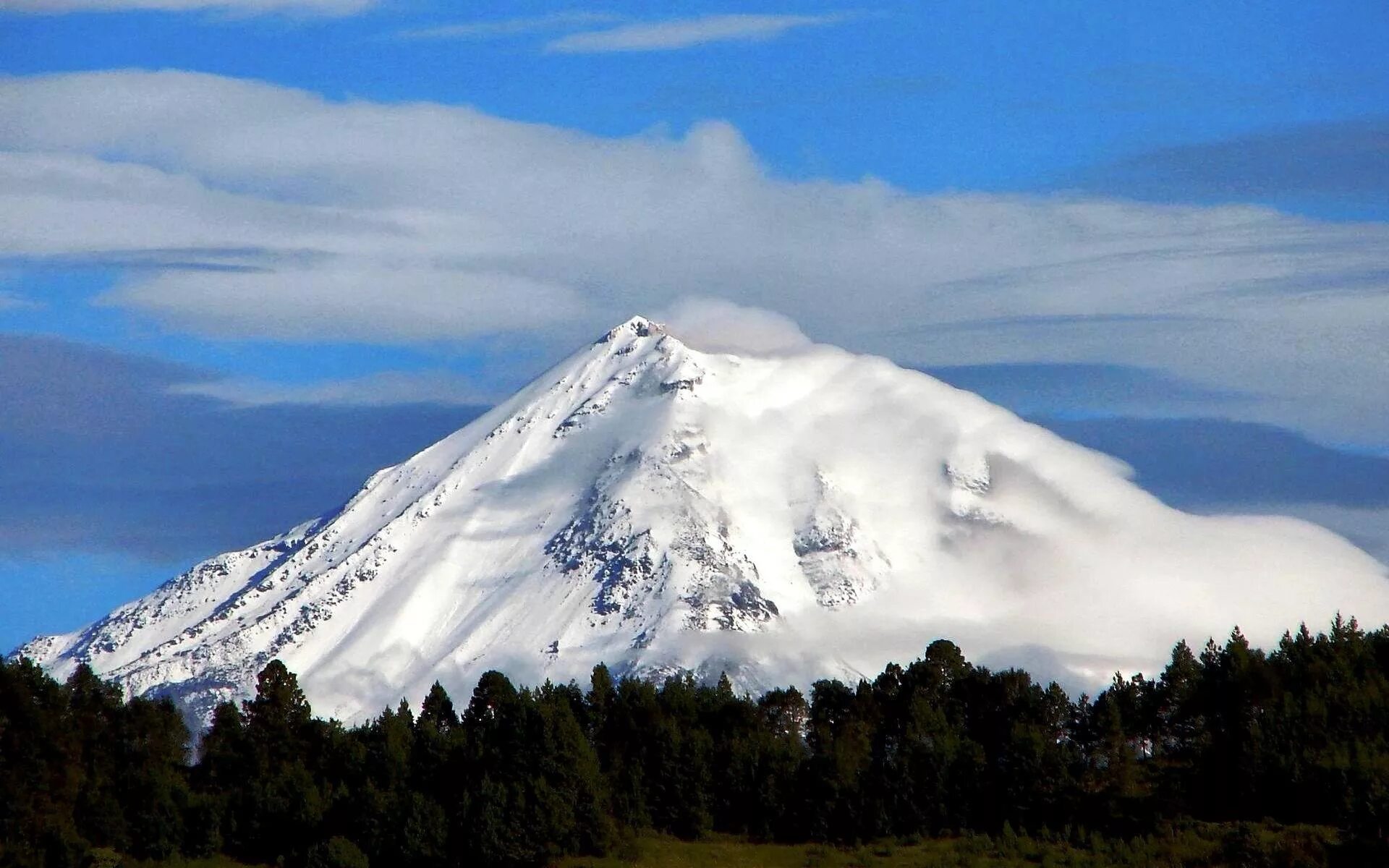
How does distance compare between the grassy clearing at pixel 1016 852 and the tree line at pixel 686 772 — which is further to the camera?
the tree line at pixel 686 772

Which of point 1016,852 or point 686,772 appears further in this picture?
point 686,772

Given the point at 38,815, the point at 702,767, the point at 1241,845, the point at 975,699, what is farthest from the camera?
the point at 975,699

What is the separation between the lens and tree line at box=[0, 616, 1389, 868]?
13650 centimetres

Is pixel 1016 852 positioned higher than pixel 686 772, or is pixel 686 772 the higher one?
pixel 686 772

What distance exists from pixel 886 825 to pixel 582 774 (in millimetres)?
19588

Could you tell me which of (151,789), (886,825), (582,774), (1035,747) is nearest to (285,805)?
(151,789)

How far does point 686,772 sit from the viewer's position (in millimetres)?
147125

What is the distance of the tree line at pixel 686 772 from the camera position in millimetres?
136500

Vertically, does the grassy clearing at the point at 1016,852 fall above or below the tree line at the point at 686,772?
below

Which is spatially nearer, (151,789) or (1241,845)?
(1241,845)

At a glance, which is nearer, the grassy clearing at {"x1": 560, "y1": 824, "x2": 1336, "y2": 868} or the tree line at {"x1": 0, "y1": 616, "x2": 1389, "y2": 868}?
the grassy clearing at {"x1": 560, "y1": 824, "x2": 1336, "y2": 868}

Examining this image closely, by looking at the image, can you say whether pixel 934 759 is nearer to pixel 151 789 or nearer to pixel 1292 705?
pixel 1292 705

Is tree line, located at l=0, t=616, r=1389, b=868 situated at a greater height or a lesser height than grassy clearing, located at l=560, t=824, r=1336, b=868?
greater

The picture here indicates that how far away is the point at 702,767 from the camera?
147 meters
